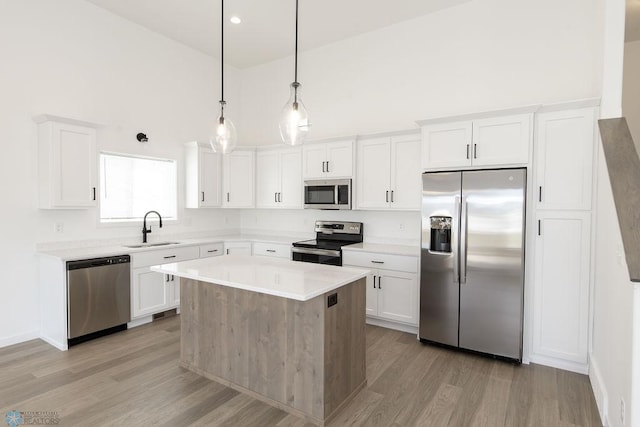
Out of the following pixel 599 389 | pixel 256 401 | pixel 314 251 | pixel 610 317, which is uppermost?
pixel 314 251

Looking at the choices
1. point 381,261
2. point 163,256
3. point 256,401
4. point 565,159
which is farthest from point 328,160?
point 256,401

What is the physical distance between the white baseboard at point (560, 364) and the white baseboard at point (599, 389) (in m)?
0.13

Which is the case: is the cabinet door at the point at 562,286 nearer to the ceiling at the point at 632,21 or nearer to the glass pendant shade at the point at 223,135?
the ceiling at the point at 632,21

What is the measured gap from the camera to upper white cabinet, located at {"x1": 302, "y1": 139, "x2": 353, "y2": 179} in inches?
176

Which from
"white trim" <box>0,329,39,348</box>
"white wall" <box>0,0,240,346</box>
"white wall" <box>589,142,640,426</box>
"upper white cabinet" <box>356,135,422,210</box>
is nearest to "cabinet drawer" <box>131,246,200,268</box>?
"white wall" <box>0,0,240,346</box>

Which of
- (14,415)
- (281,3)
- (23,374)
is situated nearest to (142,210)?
(23,374)

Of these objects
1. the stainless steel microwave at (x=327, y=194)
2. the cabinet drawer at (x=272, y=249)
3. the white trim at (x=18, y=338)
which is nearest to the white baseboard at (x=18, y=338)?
the white trim at (x=18, y=338)

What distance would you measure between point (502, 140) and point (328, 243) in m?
2.43

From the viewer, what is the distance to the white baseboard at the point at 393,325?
12.9 ft

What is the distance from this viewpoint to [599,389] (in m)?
2.46

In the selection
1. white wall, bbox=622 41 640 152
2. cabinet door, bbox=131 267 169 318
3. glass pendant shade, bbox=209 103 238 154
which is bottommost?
cabinet door, bbox=131 267 169 318

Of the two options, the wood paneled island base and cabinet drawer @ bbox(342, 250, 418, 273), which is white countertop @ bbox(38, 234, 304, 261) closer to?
cabinet drawer @ bbox(342, 250, 418, 273)

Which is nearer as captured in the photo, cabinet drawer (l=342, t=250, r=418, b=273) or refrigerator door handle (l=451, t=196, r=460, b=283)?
refrigerator door handle (l=451, t=196, r=460, b=283)

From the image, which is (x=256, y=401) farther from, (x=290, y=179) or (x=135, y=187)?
(x=135, y=187)
